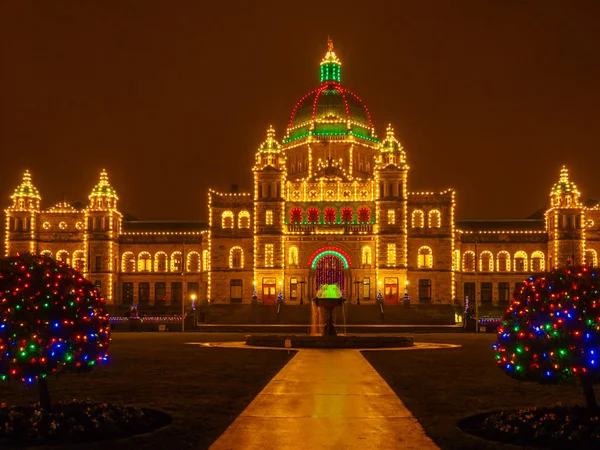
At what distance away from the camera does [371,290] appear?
89000 mm

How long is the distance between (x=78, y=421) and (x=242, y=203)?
254 ft

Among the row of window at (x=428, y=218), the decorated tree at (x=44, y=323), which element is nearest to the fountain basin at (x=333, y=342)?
the decorated tree at (x=44, y=323)

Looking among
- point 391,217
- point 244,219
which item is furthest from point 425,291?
point 244,219

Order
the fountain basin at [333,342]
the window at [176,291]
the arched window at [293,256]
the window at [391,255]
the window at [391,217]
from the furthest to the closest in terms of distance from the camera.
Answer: the window at [176,291] → the arched window at [293,256] → the window at [391,217] → the window at [391,255] → the fountain basin at [333,342]

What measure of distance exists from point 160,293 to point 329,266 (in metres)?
23.2

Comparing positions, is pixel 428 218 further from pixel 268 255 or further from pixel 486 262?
pixel 268 255

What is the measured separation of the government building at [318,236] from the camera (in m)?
90.1

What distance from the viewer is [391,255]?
89.4 m

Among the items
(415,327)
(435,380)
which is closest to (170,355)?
(435,380)

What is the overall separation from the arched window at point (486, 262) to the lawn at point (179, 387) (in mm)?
62147

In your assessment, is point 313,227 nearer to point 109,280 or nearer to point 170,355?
point 109,280

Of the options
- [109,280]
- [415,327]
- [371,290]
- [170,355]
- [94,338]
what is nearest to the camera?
[94,338]

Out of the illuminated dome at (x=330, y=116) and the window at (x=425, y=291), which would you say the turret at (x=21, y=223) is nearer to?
the illuminated dome at (x=330, y=116)

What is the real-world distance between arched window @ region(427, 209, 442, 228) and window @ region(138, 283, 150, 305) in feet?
115
